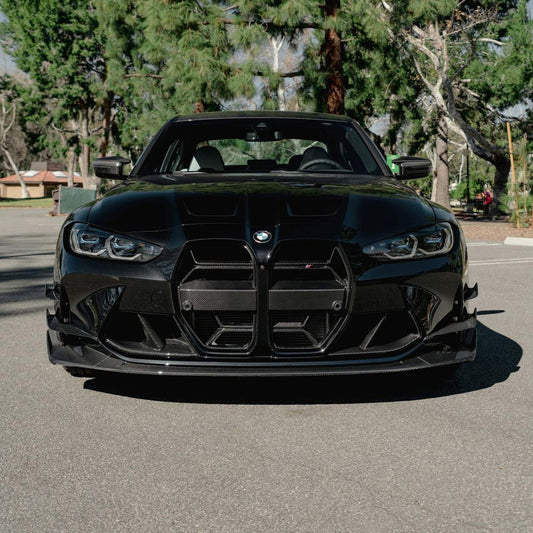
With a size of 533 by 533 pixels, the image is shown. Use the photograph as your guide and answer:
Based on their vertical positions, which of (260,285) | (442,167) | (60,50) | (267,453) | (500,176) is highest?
(260,285)

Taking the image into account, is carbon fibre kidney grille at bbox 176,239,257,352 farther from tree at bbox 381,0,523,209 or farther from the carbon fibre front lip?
tree at bbox 381,0,523,209

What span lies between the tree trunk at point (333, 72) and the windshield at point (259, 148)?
47.2ft

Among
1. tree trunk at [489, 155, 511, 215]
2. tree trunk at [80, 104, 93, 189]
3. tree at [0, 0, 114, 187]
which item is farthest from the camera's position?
tree trunk at [80, 104, 93, 189]

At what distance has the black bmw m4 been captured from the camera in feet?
12.3

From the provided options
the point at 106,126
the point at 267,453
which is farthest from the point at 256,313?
the point at 106,126

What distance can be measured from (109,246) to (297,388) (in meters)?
1.28

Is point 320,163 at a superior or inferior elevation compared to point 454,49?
superior

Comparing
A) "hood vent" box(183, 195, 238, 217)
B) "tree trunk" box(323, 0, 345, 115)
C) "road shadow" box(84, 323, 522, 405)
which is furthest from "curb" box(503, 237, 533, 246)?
"hood vent" box(183, 195, 238, 217)

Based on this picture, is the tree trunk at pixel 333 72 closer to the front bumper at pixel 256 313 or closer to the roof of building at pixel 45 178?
the front bumper at pixel 256 313

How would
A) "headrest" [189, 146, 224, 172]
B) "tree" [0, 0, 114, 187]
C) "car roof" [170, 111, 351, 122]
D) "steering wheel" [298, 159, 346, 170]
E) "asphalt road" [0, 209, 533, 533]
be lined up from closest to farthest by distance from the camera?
"asphalt road" [0, 209, 533, 533], "steering wheel" [298, 159, 346, 170], "headrest" [189, 146, 224, 172], "car roof" [170, 111, 351, 122], "tree" [0, 0, 114, 187]

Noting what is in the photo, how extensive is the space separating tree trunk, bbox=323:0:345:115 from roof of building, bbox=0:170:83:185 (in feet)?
319

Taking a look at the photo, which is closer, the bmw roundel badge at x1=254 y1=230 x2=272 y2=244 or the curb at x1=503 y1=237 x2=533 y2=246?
the bmw roundel badge at x1=254 y1=230 x2=272 y2=244

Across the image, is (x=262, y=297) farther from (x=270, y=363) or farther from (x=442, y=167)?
(x=442, y=167)

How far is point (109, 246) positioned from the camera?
3.92 m
